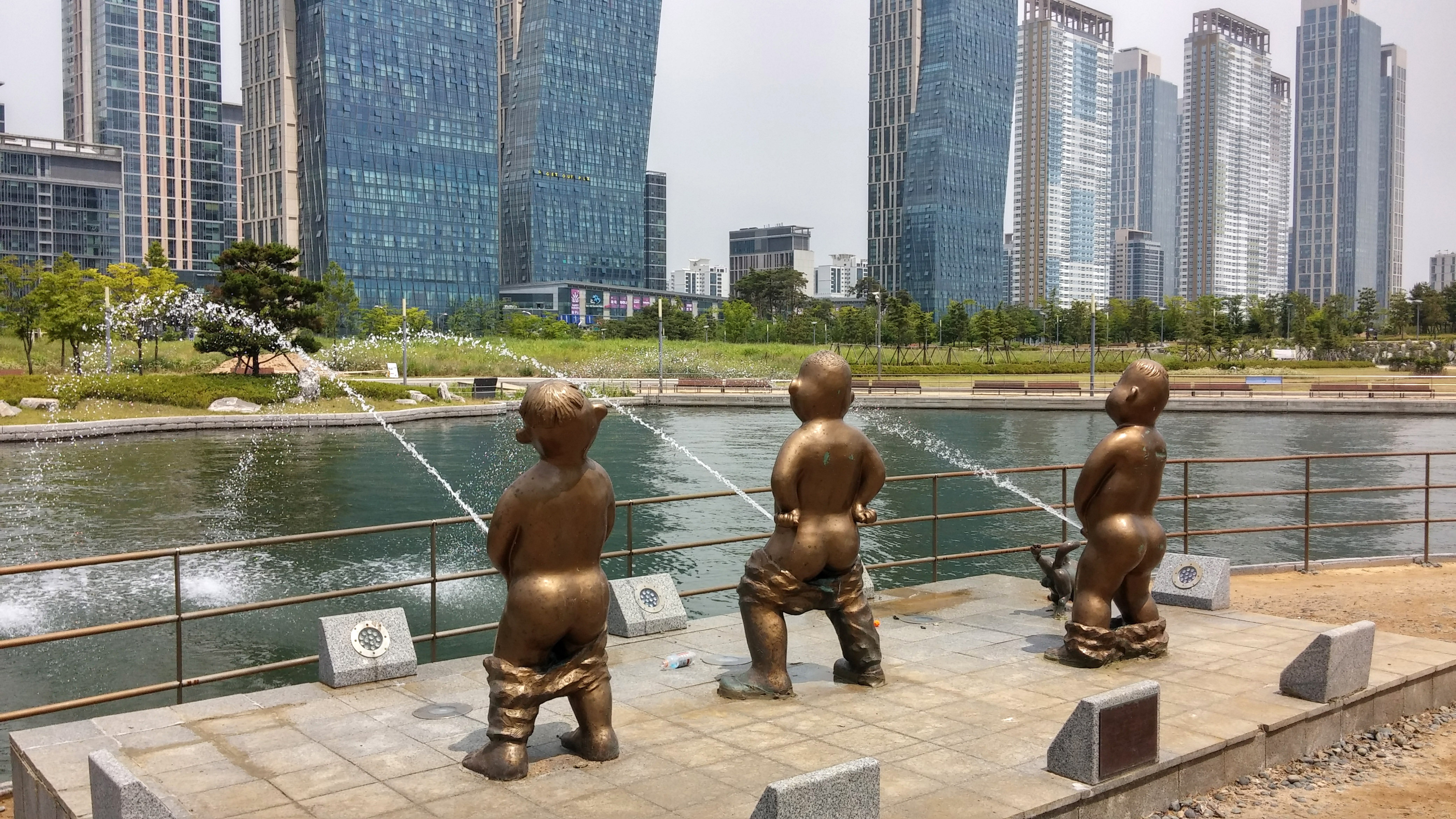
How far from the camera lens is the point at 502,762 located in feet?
17.2

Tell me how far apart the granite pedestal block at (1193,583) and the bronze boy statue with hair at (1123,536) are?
159 centimetres

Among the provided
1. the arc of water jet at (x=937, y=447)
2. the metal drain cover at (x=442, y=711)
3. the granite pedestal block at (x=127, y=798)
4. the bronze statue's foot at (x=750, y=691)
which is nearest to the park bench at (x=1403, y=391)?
the arc of water jet at (x=937, y=447)

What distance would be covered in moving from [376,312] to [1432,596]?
80.6 metres

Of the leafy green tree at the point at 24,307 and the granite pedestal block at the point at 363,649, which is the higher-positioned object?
the leafy green tree at the point at 24,307

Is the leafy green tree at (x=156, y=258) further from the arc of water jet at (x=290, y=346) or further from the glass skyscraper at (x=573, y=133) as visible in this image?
the glass skyscraper at (x=573, y=133)

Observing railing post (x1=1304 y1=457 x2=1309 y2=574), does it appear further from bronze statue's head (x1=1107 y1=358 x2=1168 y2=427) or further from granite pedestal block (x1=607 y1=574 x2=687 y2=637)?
granite pedestal block (x1=607 y1=574 x2=687 y2=637)

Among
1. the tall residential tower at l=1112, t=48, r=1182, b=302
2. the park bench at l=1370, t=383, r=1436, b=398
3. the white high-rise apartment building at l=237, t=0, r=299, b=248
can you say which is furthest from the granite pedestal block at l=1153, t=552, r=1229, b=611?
the tall residential tower at l=1112, t=48, r=1182, b=302

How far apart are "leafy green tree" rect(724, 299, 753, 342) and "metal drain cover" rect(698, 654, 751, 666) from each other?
81487 millimetres

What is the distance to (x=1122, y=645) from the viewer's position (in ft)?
24.4

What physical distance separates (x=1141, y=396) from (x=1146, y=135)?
204845 mm

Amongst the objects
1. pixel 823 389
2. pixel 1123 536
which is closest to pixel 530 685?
pixel 823 389

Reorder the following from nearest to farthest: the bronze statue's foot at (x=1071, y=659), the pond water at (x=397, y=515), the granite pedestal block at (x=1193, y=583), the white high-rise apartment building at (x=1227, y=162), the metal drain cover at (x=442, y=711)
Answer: the metal drain cover at (x=442, y=711) < the bronze statue's foot at (x=1071, y=659) < the granite pedestal block at (x=1193, y=583) < the pond water at (x=397, y=515) < the white high-rise apartment building at (x=1227, y=162)

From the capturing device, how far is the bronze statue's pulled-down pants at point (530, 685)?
5.32 meters

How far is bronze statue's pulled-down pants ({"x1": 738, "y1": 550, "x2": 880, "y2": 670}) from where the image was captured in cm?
668
